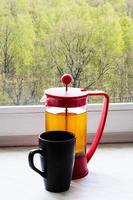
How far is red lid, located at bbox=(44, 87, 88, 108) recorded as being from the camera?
2.93ft

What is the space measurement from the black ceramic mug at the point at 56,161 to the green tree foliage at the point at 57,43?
1.20ft

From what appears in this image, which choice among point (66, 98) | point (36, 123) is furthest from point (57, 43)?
point (66, 98)

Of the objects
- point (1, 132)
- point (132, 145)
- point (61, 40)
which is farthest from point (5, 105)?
point (132, 145)

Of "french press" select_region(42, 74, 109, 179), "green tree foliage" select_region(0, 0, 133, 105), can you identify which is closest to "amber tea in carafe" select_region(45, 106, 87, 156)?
"french press" select_region(42, 74, 109, 179)

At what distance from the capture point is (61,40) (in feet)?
3.94

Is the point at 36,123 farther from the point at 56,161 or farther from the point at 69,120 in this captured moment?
the point at 56,161

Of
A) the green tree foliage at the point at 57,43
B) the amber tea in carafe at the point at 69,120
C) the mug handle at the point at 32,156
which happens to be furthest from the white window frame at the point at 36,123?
the mug handle at the point at 32,156

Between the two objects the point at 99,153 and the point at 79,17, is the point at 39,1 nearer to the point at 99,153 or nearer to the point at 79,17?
the point at 79,17

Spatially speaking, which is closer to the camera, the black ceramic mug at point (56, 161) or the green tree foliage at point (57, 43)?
the black ceramic mug at point (56, 161)

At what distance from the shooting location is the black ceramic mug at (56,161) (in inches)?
32.3

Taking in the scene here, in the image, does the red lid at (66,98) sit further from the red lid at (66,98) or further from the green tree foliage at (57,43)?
the green tree foliage at (57,43)

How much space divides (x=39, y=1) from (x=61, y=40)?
127mm

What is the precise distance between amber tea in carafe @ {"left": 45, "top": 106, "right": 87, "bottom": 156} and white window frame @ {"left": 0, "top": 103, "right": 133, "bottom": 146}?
211mm

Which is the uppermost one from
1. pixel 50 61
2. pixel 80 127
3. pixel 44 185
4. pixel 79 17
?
pixel 79 17
